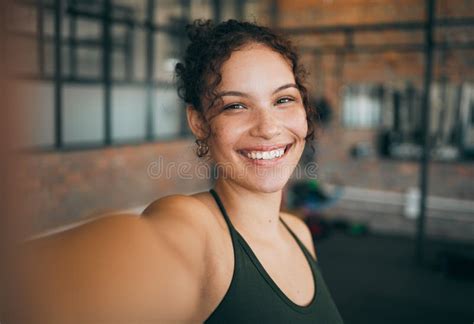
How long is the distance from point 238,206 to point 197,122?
183 millimetres

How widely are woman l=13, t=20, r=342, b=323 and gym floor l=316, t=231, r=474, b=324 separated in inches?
121

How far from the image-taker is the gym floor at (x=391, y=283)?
4.00 meters

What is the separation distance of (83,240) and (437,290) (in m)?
4.71

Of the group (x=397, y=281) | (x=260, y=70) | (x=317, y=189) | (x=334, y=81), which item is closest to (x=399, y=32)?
(x=334, y=81)

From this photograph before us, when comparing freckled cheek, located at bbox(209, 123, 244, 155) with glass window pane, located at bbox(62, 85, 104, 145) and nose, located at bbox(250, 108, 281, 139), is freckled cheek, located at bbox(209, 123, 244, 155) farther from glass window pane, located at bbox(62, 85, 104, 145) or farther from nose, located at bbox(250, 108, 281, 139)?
glass window pane, located at bbox(62, 85, 104, 145)

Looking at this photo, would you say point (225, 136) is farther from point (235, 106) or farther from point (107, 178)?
point (107, 178)

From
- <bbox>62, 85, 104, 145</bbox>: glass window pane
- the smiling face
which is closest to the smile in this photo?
the smiling face

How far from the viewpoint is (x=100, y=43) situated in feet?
17.8

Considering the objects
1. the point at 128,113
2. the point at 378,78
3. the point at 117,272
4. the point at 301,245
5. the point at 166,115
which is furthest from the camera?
the point at 378,78

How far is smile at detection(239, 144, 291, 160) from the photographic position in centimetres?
92

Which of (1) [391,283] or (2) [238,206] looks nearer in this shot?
(2) [238,206]

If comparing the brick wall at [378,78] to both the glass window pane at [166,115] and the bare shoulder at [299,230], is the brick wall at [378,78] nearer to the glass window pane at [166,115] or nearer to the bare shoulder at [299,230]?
the glass window pane at [166,115]

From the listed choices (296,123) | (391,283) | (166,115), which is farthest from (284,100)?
(166,115)

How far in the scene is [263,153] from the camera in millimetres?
927
